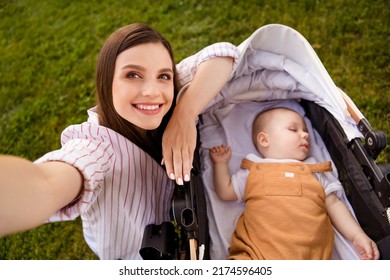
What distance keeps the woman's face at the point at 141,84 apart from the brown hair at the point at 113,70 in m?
0.02

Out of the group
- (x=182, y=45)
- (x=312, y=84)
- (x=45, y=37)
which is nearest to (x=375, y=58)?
(x=312, y=84)

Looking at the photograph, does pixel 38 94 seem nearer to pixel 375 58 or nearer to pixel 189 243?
pixel 189 243

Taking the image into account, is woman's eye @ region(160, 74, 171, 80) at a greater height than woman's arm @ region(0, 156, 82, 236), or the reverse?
woman's eye @ region(160, 74, 171, 80)

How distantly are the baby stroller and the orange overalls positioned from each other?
11cm

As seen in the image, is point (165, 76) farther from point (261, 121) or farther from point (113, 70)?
point (261, 121)

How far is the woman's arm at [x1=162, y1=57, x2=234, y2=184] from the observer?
1.29m

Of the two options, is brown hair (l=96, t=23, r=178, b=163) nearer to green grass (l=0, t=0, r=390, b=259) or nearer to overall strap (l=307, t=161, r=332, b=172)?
overall strap (l=307, t=161, r=332, b=172)

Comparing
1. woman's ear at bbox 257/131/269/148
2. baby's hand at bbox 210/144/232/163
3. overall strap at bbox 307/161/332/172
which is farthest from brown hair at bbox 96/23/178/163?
overall strap at bbox 307/161/332/172

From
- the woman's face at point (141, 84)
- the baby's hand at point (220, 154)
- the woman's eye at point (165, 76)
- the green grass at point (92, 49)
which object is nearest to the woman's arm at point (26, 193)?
the woman's face at point (141, 84)

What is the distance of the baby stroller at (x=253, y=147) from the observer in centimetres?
128

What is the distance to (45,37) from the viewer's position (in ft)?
10.5

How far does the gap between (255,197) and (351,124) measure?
50 cm

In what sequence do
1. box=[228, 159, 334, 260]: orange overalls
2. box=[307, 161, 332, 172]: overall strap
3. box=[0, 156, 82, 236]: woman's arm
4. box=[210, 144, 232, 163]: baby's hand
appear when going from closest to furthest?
box=[0, 156, 82, 236]: woman's arm → box=[228, 159, 334, 260]: orange overalls → box=[307, 161, 332, 172]: overall strap → box=[210, 144, 232, 163]: baby's hand

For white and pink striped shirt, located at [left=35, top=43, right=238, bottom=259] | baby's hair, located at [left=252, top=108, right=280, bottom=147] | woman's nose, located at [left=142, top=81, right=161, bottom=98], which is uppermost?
woman's nose, located at [left=142, top=81, right=161, bottom=98]
